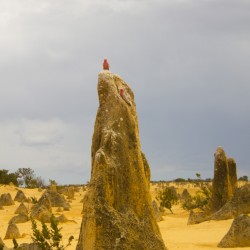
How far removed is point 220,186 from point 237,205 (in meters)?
1.55

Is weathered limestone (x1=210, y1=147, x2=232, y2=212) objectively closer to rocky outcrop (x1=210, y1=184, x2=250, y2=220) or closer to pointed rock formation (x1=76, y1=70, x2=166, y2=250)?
rocky outcrop (x1=210, y1=184, x2=250, y2=220)

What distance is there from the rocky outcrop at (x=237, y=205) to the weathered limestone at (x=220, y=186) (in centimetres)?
111

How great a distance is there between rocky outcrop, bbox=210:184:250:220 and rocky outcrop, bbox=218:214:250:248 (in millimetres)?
6095

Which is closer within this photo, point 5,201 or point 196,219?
point 196,219

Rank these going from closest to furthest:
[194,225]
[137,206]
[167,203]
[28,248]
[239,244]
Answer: [137,206] → [28,248] → [239,244] → [194,225] → [167,203]

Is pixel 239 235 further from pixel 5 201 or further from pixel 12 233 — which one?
pixel 5 201

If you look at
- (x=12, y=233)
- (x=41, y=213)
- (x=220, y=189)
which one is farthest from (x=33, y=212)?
(x=220, y=189)

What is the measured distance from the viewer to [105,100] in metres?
9.24

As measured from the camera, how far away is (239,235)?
463 inches

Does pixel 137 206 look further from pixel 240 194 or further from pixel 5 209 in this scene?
pixel 5 209

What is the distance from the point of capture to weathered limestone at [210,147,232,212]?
19.2 m

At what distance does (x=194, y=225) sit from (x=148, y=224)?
380 inches

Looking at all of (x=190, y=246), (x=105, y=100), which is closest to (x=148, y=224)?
(x=105, y=100)

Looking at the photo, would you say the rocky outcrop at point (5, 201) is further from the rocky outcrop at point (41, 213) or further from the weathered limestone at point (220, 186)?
the weathered limestone at point (220, 186)
